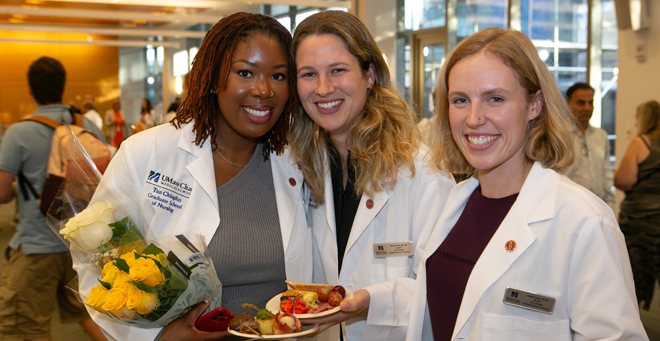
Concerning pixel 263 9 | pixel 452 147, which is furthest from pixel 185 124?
pixel 263 9

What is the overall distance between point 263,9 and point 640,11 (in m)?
7.55

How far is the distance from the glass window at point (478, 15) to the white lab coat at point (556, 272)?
7768mm

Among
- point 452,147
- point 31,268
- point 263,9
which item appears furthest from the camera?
point 263,9

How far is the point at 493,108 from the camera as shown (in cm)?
149

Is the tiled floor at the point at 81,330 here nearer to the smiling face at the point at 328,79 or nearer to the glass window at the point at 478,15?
the smiling face at the point at 328,79

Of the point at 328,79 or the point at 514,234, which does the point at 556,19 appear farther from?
the point at 514,234

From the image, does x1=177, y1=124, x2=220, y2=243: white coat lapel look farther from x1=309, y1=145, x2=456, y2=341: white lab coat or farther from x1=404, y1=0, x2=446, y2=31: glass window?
x1=404, y1=0, x2=446, y2=31: glass window

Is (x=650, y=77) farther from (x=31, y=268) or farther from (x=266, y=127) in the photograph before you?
(x=31, y=268)

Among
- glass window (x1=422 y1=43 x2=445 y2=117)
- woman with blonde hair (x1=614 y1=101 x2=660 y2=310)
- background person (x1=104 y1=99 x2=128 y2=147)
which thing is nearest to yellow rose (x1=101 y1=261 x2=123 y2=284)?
woman with blonde hair (x1=614 y1=101 x2=660 y2=310)

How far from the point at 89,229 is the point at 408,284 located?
1.10 metres

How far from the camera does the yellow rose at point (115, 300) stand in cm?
127

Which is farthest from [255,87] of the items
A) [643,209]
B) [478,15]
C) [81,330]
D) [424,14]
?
[424,14]

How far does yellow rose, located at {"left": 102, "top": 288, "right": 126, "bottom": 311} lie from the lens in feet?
4.15

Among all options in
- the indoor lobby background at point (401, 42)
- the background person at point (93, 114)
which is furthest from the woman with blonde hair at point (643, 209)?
the background person at point (93, 114)
